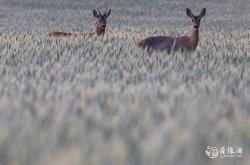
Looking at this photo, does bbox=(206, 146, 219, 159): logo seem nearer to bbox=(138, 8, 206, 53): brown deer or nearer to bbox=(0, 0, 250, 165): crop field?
bbox=(0, 0, 250, 165): crop field

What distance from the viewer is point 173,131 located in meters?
2.93

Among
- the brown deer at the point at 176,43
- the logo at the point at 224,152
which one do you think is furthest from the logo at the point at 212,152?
the brown deer at the point at 176,43

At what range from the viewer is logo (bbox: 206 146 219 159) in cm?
277

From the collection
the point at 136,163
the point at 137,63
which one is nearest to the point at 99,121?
the point at 136,163

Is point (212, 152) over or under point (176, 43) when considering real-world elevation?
over

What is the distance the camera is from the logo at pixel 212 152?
277 cm

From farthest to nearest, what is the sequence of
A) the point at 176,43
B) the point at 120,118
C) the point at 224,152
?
the point at 176,43, the point at 120,118, the point at 224,152

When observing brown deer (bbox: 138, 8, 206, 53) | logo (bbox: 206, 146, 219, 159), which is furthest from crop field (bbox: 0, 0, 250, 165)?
brown deer (bbox: 138, 8, 206, 53)

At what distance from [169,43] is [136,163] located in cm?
940

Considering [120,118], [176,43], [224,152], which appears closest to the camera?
[224,152]

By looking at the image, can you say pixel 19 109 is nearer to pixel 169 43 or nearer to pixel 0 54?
pixel 0 54

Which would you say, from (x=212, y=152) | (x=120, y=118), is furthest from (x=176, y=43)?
(x=212, y=152)

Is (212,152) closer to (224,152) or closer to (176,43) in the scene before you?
(224,152)

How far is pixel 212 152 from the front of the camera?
2871 mm
